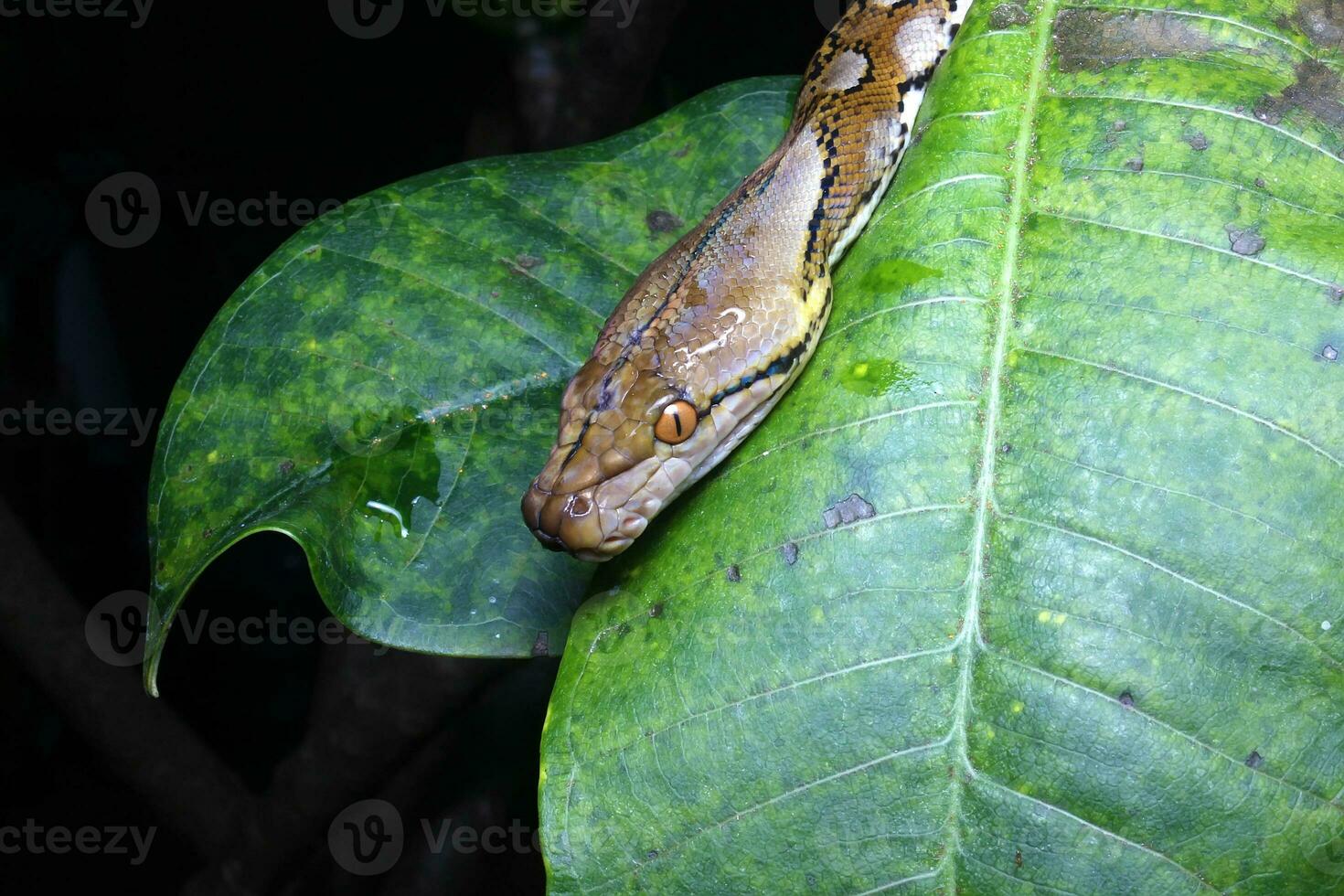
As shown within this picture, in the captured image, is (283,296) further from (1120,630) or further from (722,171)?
(1120,630)

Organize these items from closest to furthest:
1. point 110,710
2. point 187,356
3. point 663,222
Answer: point 663,222 → point 110,710 → point 187,356

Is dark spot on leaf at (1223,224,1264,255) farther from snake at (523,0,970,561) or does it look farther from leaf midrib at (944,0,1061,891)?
snake at (523,0,970,561)

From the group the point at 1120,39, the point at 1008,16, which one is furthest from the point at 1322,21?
the point at 1008,16

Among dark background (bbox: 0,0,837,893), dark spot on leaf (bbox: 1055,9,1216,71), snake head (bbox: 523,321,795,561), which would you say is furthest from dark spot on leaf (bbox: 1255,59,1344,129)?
dark background (bbox: 0,0,837,893)

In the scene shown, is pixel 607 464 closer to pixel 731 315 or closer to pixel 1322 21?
pixel 731 315

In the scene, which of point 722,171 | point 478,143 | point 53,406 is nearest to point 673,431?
point 722,171

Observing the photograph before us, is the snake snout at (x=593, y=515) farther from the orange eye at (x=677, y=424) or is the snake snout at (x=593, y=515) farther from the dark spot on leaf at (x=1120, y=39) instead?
the dark spot on leaf at (x=1120, y=39)
